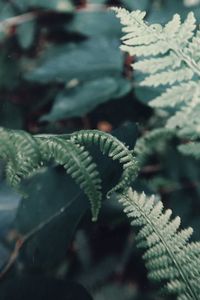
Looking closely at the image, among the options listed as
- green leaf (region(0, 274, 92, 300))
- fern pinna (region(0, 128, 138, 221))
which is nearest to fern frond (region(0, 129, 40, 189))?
fern pinna (region(0, 128, 138, 221))

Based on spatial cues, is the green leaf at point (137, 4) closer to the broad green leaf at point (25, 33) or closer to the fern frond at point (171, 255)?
the broad green leaf at point (25, 33)

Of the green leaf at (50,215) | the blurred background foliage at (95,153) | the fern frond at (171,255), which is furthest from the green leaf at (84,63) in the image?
the fern frond at (171,255)

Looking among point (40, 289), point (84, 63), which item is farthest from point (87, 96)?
point (40, 289)

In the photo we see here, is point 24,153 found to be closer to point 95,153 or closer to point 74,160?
point 74,160

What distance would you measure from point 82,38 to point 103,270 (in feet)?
2.11

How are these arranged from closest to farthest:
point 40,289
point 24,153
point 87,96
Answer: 1. point 24,153
2. point 40,289
3. point 87,96

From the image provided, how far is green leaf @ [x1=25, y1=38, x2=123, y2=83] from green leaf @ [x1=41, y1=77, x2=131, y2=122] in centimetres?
2

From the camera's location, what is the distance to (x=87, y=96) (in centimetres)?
112

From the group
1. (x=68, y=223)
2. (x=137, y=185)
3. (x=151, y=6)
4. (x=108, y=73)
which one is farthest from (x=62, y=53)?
(x=68, y=223)

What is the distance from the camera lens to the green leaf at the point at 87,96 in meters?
1.11

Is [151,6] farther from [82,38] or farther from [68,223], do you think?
[68,223]

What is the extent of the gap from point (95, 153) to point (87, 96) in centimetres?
29

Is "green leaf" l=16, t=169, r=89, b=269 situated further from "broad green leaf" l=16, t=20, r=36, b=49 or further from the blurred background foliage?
"broad green leaf" l=16, t=20, r=36, b=49

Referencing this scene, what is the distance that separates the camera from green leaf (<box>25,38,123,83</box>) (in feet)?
3.70
